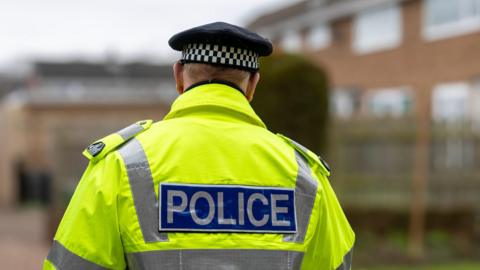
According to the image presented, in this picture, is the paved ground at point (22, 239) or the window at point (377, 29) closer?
the paved ground at point (22, 239)

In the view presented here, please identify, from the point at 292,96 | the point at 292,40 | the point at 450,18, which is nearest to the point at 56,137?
the point at 292,96

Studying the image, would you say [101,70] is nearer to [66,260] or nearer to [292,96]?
[292,96]

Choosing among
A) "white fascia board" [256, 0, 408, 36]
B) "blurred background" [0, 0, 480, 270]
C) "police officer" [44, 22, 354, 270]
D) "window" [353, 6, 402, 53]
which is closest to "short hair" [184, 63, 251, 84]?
"police officer" [44, 22, 354, 270]

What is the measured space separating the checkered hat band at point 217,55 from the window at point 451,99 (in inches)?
798

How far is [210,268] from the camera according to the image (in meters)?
2.50

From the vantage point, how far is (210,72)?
2.70 m

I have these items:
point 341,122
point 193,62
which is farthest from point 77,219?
point 341,122

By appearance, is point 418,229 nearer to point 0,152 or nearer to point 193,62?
point 193,62

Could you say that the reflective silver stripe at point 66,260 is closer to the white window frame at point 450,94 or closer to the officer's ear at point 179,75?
the officer's ear at point 179,75

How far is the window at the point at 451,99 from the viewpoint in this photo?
893 inches

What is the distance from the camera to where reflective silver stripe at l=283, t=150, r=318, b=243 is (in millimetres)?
2676

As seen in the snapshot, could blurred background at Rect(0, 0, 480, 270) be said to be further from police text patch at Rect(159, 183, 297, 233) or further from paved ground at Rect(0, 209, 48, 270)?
police text patch at Rect(159, 183, 297, 233)

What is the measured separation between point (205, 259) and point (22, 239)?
13.8 metres

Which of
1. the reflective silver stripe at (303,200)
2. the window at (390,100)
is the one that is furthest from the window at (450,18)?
the reflective silver stripe at (303,200)
